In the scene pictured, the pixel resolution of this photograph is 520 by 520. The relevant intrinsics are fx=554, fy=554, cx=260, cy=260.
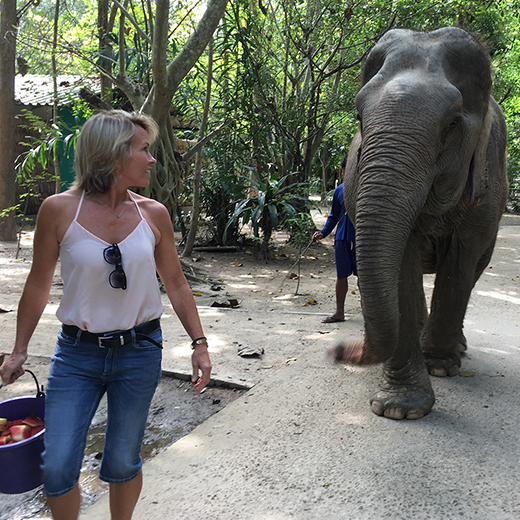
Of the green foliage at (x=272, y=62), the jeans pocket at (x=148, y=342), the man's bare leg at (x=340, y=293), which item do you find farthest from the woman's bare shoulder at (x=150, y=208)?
the green foliage at (x=272, y=62)

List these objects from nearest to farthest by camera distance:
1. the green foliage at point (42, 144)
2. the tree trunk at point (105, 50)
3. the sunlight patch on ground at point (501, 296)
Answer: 1. the sunlight patch on ground at point (501, 296)
2. the green foliage at point (42, 144)
3. the tree trunk at point (105, 50)

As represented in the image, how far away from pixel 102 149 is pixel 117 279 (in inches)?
20.9

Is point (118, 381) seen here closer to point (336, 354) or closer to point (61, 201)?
point (61, 201)

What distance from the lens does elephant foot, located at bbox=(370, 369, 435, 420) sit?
3604mm

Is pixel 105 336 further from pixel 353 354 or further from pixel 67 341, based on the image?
pixel 353 354

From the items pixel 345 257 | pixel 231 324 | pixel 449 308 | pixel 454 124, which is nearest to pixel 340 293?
pixel 345 257

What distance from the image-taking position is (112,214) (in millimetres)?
2287

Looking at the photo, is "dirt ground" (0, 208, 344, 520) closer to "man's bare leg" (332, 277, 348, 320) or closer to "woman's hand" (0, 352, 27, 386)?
"man's bare leg" (332, 277, 348, 320)

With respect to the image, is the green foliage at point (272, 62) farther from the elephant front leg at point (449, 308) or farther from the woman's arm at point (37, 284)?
the woman's arm at point (37, 284)

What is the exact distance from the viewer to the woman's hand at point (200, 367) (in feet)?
7.91

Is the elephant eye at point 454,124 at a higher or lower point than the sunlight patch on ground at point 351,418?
higher

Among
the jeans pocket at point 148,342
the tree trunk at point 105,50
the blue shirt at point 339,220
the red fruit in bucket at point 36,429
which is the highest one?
the tree trunk at point 105,50

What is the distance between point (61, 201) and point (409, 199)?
6.04ft

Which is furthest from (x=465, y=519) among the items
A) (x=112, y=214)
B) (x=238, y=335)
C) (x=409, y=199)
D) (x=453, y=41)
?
(x=238, y=335)
